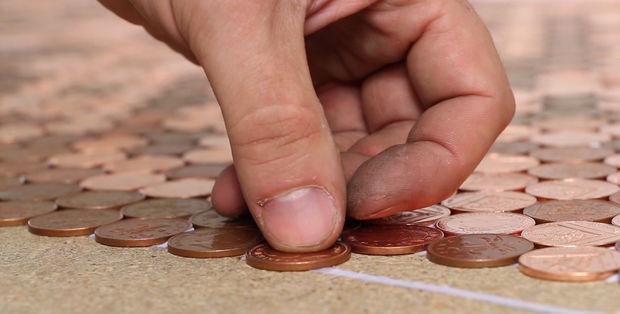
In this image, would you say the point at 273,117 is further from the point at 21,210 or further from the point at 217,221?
the point at 21,210

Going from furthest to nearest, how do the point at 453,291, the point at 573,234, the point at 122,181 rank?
1. the point at 122,181
2. the point at 573,234
3. the point at 453,291

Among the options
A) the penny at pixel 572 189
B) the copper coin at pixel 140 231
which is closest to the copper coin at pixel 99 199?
the copper coin at pixel 140 231

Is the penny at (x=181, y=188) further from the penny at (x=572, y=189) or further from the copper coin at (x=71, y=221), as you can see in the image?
the penny at (x=572, y=189)

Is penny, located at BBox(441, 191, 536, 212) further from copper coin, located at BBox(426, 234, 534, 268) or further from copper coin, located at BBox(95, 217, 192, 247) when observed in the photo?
copper coin, located at BBox(95, 217, 192, 247)

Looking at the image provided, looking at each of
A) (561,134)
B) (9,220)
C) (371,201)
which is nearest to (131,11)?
(9,220)

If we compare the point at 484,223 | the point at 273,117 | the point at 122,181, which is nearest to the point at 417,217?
the point at 484,223

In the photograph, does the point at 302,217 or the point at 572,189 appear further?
the point at 572,189

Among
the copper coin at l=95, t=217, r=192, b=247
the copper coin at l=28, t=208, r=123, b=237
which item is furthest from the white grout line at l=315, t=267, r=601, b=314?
the copper coin at l=28, t=208, r=123, b=237
